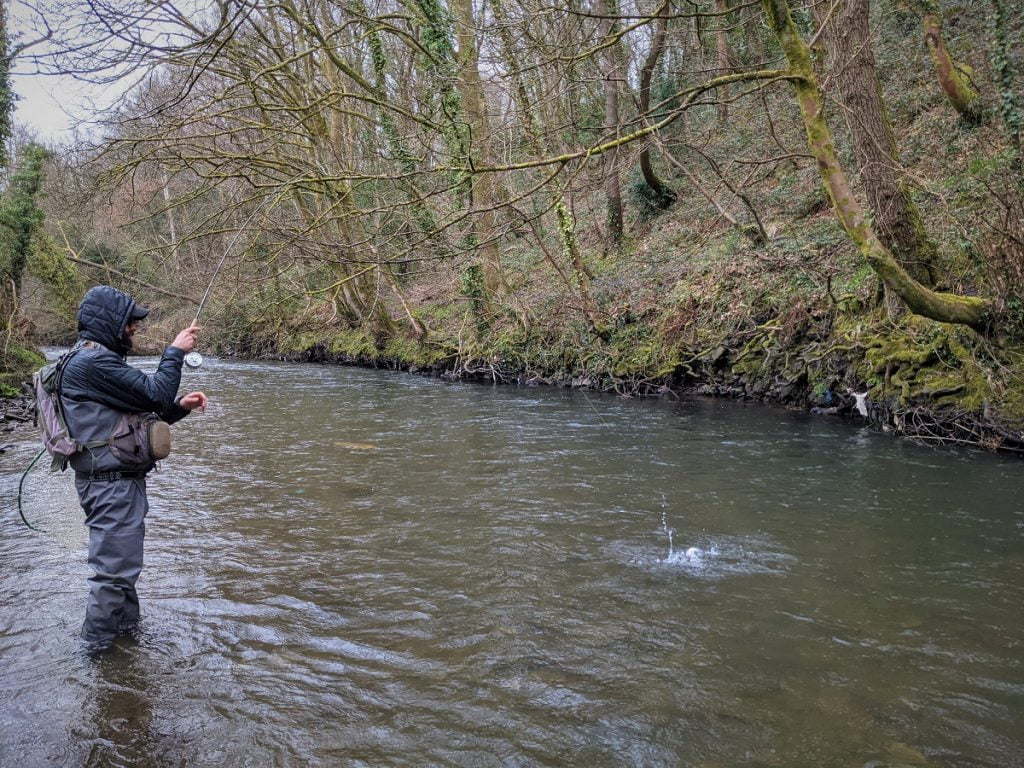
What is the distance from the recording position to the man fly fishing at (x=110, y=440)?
4.04 m

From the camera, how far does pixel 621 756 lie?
3037mm

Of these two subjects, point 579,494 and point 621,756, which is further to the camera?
point 579,494

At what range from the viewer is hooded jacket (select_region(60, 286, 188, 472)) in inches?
159

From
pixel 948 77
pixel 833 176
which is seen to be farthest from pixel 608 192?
pixel 833 176

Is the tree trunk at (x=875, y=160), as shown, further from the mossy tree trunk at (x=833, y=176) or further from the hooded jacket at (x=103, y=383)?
the hooded jacket at (x=103, y=383)

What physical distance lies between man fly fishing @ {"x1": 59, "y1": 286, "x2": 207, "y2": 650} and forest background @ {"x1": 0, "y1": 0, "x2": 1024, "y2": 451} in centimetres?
176

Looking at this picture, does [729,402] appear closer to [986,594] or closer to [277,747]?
[986,594]

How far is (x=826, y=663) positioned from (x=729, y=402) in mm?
9066

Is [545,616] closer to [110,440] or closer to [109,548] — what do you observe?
[109,548]

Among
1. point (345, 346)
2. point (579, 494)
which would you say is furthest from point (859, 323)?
point (345, 346)

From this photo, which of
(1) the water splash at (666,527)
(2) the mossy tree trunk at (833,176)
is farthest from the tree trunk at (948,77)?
(1) the water splash at (666,527)

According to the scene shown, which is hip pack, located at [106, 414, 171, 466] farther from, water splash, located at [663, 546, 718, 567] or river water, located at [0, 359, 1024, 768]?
water splash, located at [663, 546, 718, 567]

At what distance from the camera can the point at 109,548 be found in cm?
403

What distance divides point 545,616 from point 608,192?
17.5m
